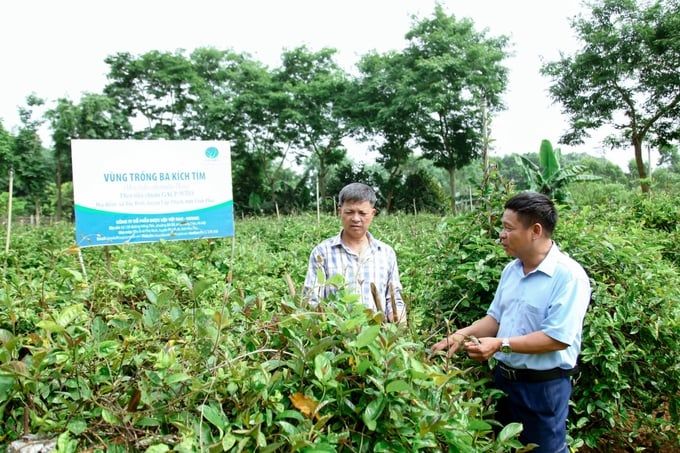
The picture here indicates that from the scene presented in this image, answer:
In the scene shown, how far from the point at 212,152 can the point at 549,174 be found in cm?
389

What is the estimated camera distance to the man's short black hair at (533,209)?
6.40 feet

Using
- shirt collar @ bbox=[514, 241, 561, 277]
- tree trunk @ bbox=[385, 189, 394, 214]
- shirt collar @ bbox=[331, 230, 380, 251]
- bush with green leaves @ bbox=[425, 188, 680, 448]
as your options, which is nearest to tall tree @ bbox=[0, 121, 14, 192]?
tree trunk @ bbox=[385, 189, 394, 214]

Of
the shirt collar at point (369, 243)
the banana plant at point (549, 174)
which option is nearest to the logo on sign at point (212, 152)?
the shirt collar at point (369, 243)

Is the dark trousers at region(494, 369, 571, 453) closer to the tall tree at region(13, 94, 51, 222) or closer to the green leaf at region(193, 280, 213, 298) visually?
the green leaf at region(193, 280, 213, 298)

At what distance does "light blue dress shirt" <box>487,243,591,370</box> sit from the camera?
6.30 feet

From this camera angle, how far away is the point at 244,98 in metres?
23.5

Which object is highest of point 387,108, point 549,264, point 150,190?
point 387,108

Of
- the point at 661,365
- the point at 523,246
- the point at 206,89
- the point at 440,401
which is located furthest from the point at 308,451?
the point at 206,89

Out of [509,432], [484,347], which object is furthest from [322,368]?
[484,347]

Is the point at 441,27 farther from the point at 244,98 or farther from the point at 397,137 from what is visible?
the point at 244,98

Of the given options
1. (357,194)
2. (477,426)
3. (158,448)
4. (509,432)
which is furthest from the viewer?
(357,194)

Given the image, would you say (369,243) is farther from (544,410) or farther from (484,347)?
(544,410)

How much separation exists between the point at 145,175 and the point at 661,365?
496 centimetres

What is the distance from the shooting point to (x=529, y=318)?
2.05m
